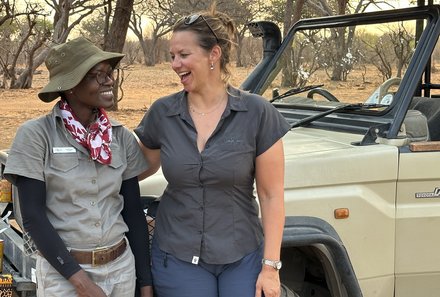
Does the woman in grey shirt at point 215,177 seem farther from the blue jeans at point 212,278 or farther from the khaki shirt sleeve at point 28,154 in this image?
the khaki shirt sleeve at point 28,154

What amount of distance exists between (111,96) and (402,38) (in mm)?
2638

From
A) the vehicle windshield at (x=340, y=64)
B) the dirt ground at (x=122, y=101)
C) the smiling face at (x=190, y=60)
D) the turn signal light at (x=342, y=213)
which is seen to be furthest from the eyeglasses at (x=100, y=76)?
the dirt ground at (x=122, y=101)

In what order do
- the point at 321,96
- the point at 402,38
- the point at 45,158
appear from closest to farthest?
the point at 45,158, the point at 321,96, the point at 402,38

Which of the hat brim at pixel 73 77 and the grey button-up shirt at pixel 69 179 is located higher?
the hat brim at pixel 73 77

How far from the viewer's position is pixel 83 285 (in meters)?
2.36

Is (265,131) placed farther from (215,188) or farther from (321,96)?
(321,96)

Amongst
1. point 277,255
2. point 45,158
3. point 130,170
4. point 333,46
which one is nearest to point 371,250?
point 277,255

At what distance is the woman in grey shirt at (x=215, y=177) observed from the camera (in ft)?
8.21

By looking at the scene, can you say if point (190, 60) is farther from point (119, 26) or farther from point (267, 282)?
point (119, 26)

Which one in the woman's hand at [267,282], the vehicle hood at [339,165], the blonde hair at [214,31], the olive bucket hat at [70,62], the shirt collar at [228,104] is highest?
the blonde hair at [214,31]

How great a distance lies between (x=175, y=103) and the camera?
8.60ft

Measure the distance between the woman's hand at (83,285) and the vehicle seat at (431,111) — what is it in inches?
81.9

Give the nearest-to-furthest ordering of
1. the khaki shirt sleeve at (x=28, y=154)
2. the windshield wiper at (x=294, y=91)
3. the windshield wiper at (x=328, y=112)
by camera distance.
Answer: the khaki shirt sleeve at (x=28, y=154) → the windshield wiper at (x=328, y=112) → the windshield wiper at (x=294, y=91)

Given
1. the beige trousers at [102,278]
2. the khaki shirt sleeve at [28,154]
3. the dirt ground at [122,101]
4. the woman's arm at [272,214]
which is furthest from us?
the dirt ground at [122,101]
